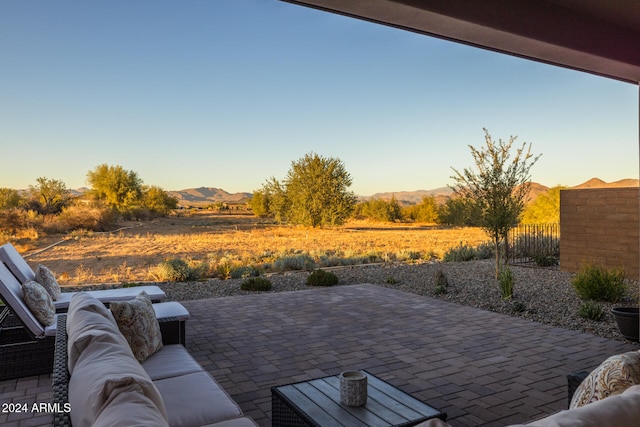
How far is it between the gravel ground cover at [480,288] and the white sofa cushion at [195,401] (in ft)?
15.8

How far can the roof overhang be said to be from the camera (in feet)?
9.64

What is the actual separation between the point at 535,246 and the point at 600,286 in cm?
584

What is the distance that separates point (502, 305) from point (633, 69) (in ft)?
13.0

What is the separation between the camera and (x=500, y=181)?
9.07 meters

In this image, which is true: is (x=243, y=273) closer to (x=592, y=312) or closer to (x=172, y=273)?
(x=172, y=273)

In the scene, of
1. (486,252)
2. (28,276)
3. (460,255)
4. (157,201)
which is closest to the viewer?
(28,276)

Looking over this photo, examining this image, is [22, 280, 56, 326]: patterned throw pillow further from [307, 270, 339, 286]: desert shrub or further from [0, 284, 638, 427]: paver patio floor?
[307, 270, 339, 286]: desert shrub

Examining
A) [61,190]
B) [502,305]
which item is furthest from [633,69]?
[61,190]

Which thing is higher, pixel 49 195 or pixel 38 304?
pixel 49 195

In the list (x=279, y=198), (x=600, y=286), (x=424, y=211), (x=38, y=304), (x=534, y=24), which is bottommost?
(x=600, y=286)

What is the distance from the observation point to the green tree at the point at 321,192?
24.8 m

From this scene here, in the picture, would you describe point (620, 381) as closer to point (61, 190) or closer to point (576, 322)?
point (576, 322)

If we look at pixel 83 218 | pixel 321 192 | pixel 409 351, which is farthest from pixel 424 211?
pixel 409 351

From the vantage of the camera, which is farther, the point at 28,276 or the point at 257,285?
the point at 257,285
